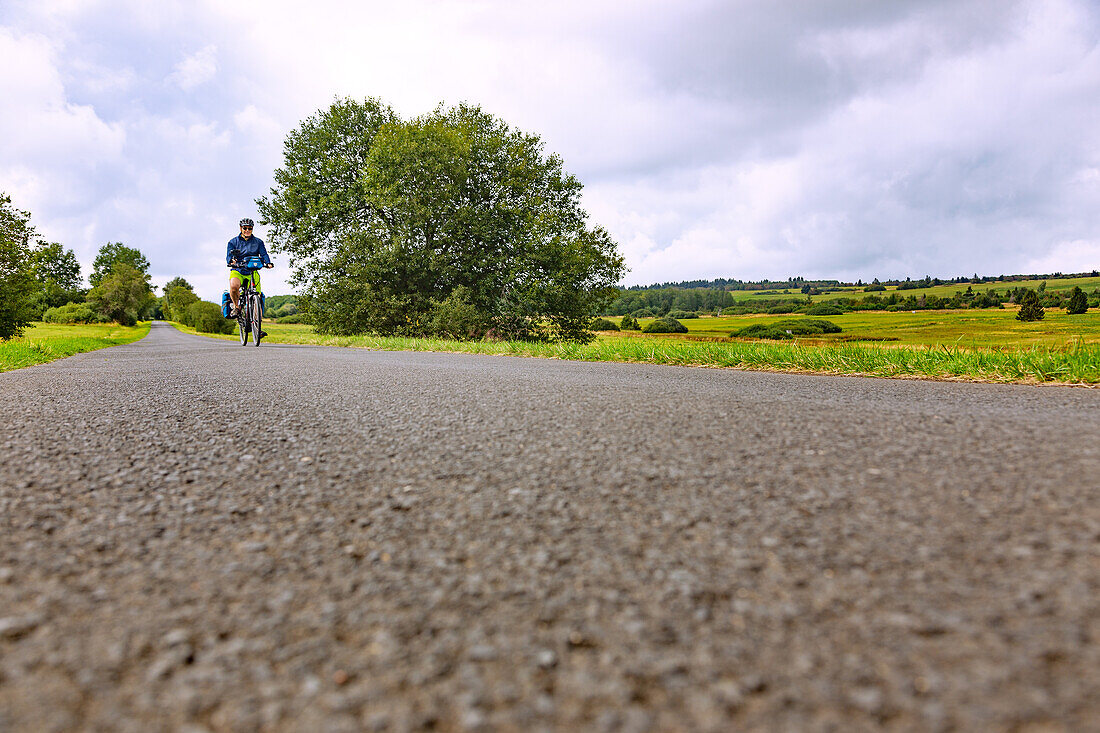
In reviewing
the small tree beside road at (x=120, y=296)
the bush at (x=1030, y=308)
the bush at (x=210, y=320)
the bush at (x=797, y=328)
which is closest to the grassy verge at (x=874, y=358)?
the bush at (x=797, y=328)

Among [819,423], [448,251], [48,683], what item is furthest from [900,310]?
[48,683]

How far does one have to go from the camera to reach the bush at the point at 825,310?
17672 millimetres

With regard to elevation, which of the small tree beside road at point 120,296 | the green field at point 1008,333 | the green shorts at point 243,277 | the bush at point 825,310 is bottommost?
the green field at point 1008,333

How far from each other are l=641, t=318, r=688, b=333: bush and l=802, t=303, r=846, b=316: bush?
157 inches

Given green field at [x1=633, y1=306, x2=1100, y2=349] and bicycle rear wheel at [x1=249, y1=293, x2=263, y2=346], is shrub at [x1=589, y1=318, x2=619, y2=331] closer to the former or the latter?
green field at [x1=633, y1=306, x2=1100, y2=349]

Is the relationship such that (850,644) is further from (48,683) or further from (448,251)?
(448,251)

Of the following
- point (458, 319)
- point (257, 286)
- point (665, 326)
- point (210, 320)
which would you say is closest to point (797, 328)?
point (665, 326)

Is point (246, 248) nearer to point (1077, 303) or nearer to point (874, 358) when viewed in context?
point (874, 358)

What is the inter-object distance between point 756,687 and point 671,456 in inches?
67.8

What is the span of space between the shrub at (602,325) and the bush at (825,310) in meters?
6.98

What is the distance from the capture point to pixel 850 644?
4.07 feet

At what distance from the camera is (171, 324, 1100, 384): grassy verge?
5.69m

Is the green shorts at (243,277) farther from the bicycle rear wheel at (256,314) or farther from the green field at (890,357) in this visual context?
the green field at (890,357)

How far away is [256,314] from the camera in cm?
1384
